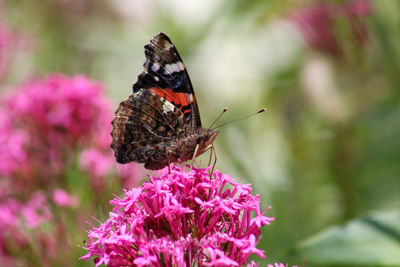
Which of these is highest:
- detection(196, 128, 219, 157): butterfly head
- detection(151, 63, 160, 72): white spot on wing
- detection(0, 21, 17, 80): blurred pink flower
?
detection(0, 21, 17, 80): blurred pink flower

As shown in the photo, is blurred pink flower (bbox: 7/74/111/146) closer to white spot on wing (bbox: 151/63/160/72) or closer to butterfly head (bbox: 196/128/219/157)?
white spot on wing (bbox: 151/63/160/72)

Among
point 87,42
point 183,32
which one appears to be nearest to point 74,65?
point 87,42

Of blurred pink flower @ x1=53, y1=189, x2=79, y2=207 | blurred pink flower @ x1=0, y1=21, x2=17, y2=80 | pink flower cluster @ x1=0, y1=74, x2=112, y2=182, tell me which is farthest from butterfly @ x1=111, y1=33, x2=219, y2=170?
blurred pink flower @ x1=0, y1=21, x2=17, y2=80

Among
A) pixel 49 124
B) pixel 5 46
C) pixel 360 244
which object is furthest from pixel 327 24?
pixel 5 46

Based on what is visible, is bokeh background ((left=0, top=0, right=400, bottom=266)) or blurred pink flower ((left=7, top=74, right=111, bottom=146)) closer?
bokeh background ((left=0, top=0, right=400, bottom=266))

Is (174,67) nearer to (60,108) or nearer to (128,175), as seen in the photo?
(128,175)

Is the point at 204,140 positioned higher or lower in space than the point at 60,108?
lower

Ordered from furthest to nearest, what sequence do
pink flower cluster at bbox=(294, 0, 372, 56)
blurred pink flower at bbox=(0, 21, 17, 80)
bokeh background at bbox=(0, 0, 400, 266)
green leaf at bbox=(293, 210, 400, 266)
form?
blurred pink flower at bbox=(0, 21, 17, 80)
pink flower cluster at bbox=(294, 0, 372, 56)
bokeh background at bbox=(0, 0, 400, 266)
green leaf at bbox=(293, 210, 400, 266)
